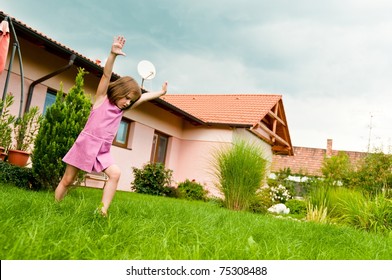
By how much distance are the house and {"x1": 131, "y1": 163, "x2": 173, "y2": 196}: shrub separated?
1.66 ft

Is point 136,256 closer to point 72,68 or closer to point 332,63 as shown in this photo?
point 72,68

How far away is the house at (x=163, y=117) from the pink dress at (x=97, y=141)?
441 centimetres

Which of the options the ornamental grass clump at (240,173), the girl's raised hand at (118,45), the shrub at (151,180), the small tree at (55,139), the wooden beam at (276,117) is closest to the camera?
the girl's raised hand at (118,45)

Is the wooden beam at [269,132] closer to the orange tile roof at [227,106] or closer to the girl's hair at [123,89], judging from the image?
the orange tile roof at [227,106]

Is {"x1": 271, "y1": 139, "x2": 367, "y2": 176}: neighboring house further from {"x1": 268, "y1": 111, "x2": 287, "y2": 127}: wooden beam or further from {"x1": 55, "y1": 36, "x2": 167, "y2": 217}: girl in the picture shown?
{"x1": 55, "y1": 36, "x2": 167, "y2": 217}: girl

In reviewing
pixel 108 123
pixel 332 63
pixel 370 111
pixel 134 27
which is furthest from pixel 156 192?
pixel 370 111

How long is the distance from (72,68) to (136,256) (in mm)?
8048

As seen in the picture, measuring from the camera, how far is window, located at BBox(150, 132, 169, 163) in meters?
13.5

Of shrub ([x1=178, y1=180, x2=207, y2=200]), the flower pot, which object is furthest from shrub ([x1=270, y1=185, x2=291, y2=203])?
the flower pot

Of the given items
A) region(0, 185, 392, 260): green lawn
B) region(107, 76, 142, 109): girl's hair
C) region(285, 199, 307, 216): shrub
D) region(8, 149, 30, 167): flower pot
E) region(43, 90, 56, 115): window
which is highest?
region(43, 90, 56, 115): window

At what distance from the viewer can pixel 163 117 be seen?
13.4 meters

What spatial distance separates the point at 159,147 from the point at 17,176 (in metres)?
8.43

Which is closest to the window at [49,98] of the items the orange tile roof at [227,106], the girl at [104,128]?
the girl at [104,128]

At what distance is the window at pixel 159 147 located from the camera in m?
13.5
